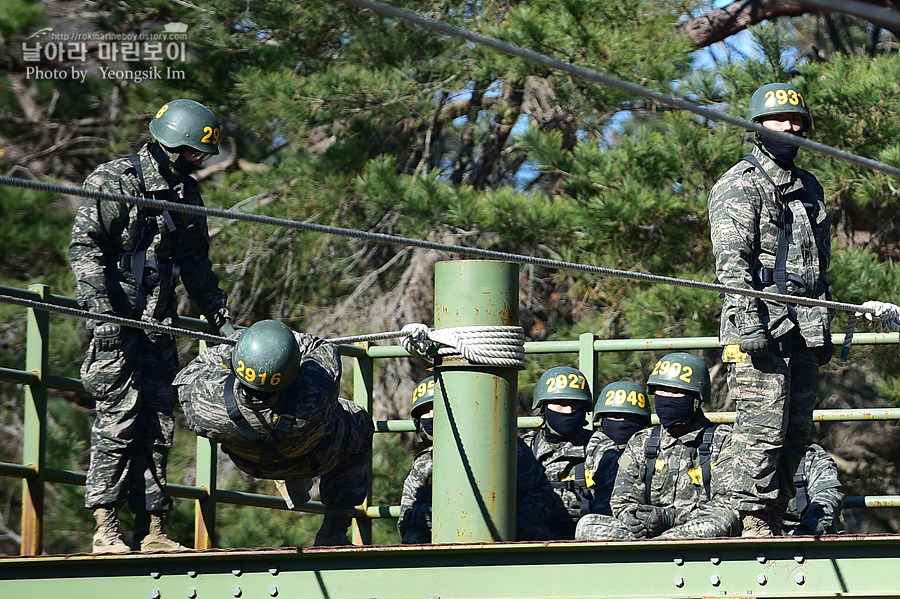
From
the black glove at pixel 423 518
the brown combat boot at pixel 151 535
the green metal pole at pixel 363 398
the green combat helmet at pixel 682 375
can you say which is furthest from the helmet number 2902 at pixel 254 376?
the green combat helmet at pixel 682 375

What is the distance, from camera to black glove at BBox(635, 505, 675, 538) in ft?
22.4

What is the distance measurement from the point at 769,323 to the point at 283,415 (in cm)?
215

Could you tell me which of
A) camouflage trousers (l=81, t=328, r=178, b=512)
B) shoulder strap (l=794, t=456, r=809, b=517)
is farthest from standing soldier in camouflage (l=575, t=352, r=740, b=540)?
camouflage trousers (l=81, t=328, r=178, b=512)

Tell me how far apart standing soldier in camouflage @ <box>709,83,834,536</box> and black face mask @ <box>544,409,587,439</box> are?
5.30ft

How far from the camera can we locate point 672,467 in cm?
726

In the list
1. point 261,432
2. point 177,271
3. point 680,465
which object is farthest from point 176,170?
point 680,465

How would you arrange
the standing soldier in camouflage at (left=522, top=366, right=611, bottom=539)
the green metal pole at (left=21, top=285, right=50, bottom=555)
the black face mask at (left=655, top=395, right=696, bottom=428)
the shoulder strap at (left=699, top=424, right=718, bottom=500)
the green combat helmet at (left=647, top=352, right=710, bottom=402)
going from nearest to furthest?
the green metal pole at (left=21, top=285, right=50, bottom=555), the shoulder strap at (left=699, top=424, right=718, bottom=500), the black face mask at (left=655, top=395, right=696, bottom=428), the green combat helmet at (left=647, top=352, right=710, bottom=402), the standing soldier in camouflage at (left=522, top=366, right=611, bottom=539)

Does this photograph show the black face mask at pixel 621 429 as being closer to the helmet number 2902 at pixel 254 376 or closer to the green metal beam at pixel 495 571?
the helmet number 2902 at pixel 254 376

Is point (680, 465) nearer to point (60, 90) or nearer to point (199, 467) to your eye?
point (199, 467)

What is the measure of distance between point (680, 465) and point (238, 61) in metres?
7.86

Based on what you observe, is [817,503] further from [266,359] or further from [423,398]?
[266,359]

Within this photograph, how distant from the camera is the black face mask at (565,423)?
8141mm

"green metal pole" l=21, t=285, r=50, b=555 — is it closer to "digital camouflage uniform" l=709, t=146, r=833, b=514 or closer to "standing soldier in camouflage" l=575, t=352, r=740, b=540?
"standing soldier in camouflage" l=575, t=352, r=740, b=540

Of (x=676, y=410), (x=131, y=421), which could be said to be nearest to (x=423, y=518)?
(x=676, y=410)
